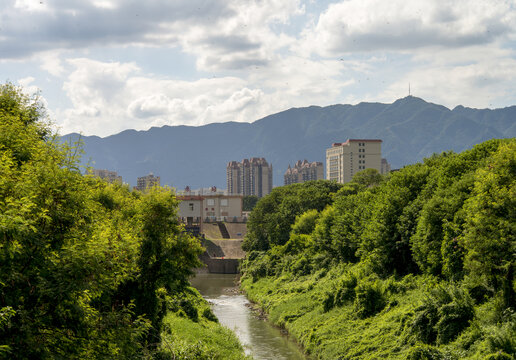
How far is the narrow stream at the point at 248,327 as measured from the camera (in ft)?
176

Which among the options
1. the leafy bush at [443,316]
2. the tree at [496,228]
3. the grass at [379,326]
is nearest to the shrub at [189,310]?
the grass at [379,326]

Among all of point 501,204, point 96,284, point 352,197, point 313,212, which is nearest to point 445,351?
point 501,204

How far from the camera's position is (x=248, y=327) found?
2621 inches

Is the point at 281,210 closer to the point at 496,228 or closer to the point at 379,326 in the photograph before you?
the point at 379,326

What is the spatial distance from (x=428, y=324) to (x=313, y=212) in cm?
6929

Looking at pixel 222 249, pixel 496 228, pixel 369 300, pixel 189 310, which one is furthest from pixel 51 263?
pixel 222 249

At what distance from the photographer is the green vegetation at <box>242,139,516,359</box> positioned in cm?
3734

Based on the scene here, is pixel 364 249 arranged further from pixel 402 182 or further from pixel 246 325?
pixel 246 325

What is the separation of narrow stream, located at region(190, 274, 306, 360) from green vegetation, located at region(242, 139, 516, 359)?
177 cm

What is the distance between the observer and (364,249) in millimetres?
66000

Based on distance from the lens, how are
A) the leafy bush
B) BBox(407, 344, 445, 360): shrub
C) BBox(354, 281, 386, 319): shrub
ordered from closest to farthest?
BBox(407, 344, 445, 360): shrub, the leafy bush, BBox(354, 281, 386, 319): shrub

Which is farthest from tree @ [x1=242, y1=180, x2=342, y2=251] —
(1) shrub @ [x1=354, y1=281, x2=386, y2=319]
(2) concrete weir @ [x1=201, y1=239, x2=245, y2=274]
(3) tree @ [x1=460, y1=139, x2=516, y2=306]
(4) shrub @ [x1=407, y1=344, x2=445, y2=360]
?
(4) shrub @ [x1=407, y1=344, x2=445, y2=360]

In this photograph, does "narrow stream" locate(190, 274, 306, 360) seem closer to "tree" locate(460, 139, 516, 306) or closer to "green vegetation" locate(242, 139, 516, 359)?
"green vegetation" locate(242, 139, 516, 359)

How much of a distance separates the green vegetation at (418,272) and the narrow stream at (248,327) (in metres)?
1.77
